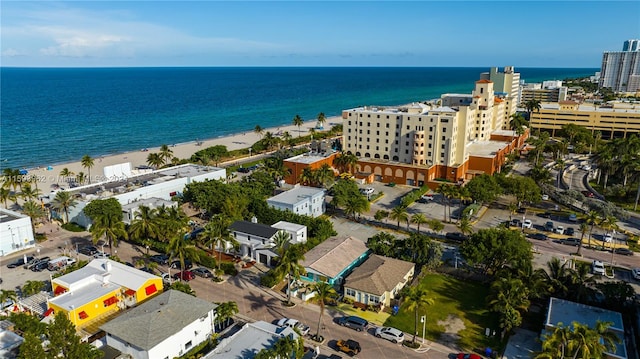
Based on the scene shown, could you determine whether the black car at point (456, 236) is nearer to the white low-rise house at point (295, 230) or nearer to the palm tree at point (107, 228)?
the white low-rise house at point (295, 230)

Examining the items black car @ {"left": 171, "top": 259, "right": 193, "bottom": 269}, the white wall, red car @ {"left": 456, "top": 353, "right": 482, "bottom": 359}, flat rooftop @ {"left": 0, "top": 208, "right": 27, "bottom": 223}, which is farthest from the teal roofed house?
flat rooftop @ {"left": 0, "top": 208, "right": 27, "bottom": 223}

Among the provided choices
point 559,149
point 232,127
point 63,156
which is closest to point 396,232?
point 559,149

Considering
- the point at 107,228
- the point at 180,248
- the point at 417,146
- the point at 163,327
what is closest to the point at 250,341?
the point at 163,327

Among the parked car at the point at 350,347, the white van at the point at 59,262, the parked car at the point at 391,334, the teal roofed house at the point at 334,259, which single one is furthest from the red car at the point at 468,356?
the white van at the point at 59,262

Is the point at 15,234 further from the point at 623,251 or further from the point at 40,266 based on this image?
→ the point at 623,251

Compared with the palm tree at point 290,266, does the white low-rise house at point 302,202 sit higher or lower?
lower

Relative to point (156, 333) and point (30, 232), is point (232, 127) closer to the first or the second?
point (30, 232)

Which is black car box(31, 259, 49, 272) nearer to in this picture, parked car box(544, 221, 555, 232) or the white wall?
the white wall
